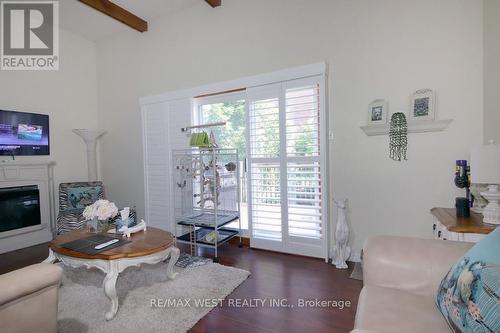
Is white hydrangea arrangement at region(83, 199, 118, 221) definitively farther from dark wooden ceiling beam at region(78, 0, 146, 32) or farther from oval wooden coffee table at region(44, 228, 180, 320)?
dark wooden ceiling beam at region(78, 0, 146, 32)

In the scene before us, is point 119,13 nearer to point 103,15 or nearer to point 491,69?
point 103,15

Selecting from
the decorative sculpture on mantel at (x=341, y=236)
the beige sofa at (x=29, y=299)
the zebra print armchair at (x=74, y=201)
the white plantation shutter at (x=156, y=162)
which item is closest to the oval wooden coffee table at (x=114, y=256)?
the beige sofa at (x=29, y=299)

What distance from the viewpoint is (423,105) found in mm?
2367

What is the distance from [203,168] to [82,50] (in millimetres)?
3236

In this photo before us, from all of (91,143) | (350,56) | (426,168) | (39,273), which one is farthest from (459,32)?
(91,143)

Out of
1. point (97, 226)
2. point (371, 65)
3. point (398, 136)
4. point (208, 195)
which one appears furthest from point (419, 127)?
point (97, 226)

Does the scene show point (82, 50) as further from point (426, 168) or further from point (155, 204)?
point (426, 168)

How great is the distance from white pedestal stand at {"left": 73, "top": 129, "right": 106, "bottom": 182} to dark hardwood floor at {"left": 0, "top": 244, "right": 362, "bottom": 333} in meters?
1.51

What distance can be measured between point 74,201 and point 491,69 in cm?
501

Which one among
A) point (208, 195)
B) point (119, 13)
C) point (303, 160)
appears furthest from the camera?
point (119, 13)

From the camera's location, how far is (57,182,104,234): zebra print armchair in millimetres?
3334

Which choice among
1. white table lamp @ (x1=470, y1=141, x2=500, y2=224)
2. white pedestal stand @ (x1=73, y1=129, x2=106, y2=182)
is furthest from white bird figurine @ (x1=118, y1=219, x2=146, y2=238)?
white table lamp @ (x1=470, y1=141, x2=500, y2=224)

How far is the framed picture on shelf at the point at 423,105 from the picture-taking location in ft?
7.66

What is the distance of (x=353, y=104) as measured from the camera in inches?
106
